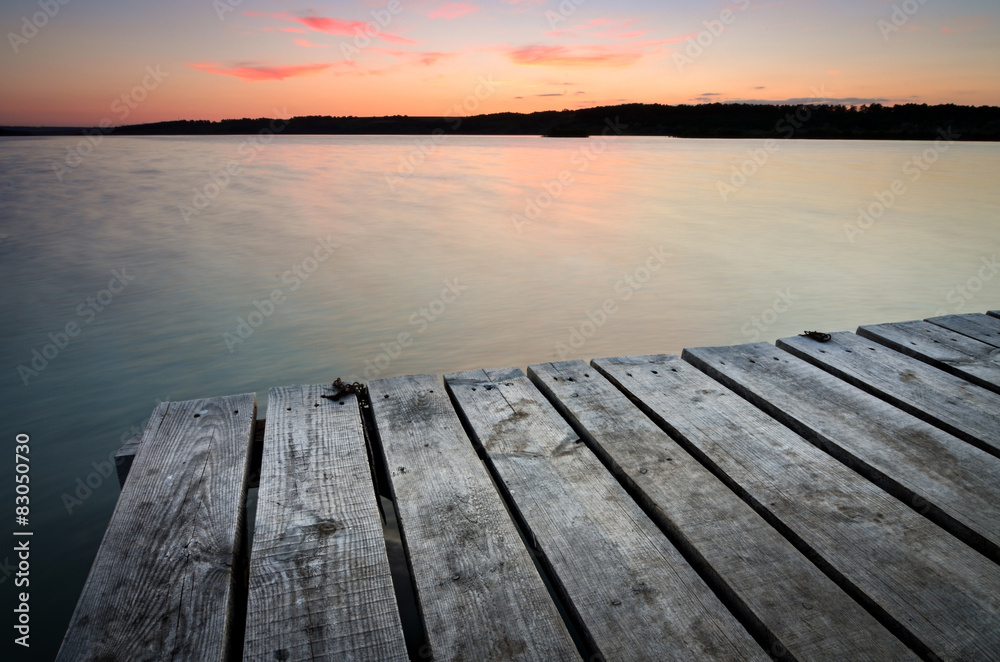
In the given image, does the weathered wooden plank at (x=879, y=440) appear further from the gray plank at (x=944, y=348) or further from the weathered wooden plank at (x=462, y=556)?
the weathered wooden plank at (x=462, y=556)

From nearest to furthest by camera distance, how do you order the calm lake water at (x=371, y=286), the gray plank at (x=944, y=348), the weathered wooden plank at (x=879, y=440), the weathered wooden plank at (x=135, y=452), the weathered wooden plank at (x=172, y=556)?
the weathered wooden plank at (x=172, y=556) < the weathered wooden plank at (x=879, y=440) < the weathered wooden plank at (x=135, y=452) < the gray plank at (x=944, y=348) < the calm lake water at (x=371, y=286)

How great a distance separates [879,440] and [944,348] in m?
1.54

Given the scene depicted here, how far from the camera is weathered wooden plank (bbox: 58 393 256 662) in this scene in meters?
1.39

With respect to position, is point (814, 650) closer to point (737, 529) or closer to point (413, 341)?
point (737, 529)

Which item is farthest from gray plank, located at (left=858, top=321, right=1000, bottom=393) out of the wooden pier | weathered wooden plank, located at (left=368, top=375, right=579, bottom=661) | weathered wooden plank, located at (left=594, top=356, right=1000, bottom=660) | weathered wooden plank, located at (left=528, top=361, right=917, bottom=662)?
weathered wooden plank, located at (left=368, top=375, right=579, bottom=661)

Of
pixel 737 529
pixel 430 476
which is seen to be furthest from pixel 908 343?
pixel 430 476

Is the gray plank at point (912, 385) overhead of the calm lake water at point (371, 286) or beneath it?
overhead

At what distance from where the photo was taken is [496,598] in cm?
151

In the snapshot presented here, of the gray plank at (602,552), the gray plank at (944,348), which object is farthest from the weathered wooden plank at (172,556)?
the gray plank at (944,348)

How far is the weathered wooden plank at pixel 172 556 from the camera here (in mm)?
1387

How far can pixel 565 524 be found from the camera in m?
1.79

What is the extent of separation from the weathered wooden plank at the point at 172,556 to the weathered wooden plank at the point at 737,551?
1.26 metres

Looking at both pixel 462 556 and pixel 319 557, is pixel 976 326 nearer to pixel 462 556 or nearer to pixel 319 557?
pixel 462 556

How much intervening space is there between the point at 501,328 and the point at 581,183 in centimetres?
1412
